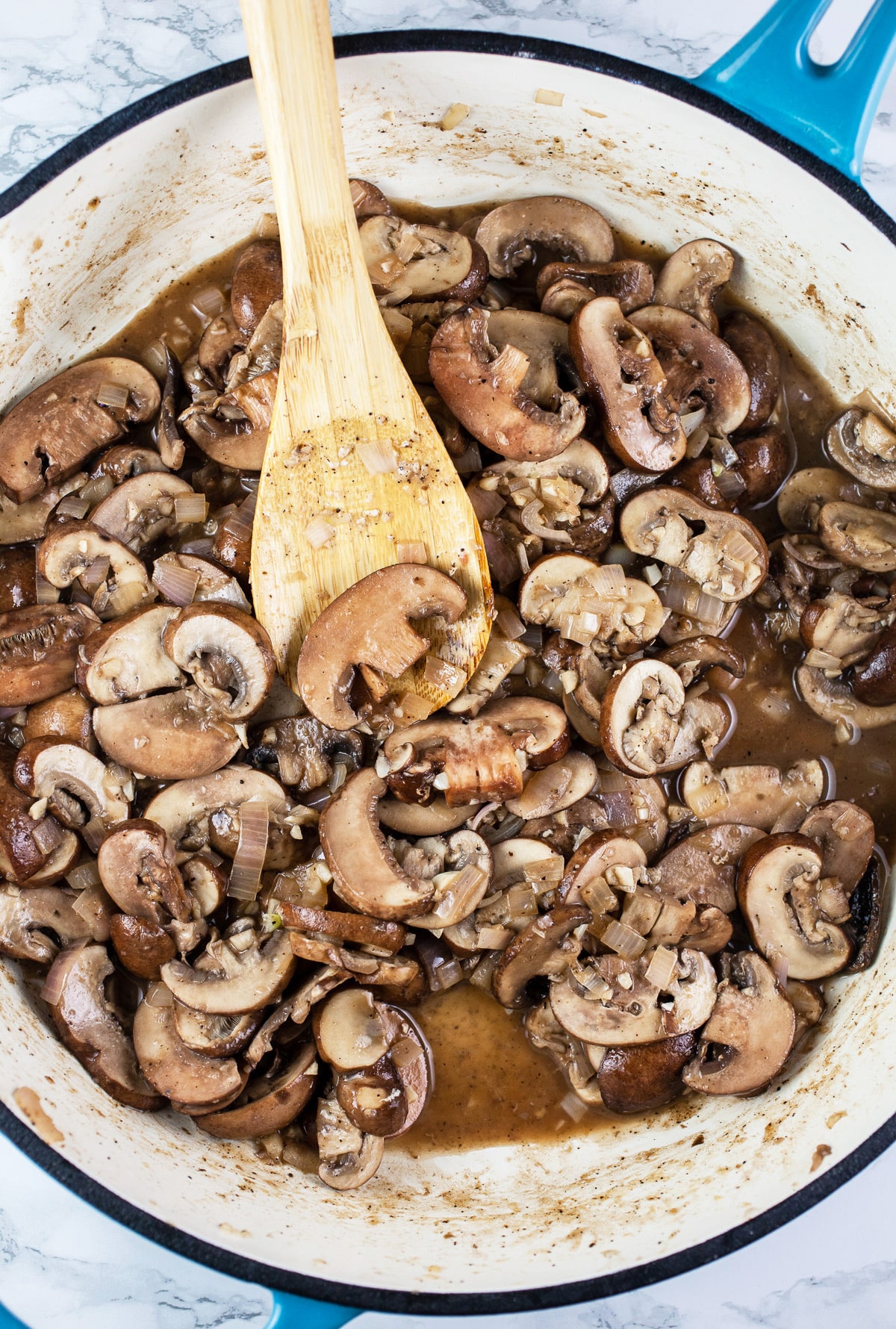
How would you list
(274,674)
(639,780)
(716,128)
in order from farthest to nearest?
1. (639,780)
2. (274,674)
3. (716,128)


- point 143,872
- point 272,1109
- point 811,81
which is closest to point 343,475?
point 143,872

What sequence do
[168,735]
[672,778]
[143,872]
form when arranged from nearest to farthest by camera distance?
[143,872], [168,735], [672,778]

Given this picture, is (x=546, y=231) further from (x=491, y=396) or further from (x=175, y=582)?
(x=175, y=582)

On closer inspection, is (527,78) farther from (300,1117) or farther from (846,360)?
(300,1117)

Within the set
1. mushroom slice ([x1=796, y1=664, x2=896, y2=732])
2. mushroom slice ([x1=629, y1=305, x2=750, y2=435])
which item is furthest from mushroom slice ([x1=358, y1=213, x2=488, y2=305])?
mushroom slice ([x1=796, y1=664, x2=896, y2=732])

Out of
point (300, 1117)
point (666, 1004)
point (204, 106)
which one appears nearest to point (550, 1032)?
point (666, 1004)

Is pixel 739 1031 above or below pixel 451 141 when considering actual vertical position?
below

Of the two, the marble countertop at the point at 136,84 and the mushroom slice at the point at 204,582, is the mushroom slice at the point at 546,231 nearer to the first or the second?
the marble countertop at the point at 136,84
